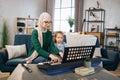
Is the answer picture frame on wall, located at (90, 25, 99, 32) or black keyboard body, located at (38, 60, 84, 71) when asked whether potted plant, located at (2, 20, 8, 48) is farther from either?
black keyboard body, located at (38, 60, 84, 71)

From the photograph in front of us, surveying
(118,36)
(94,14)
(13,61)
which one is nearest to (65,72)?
(13,61)

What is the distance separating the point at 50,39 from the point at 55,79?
1.23 m

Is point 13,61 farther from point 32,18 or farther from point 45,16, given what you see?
point 32,18

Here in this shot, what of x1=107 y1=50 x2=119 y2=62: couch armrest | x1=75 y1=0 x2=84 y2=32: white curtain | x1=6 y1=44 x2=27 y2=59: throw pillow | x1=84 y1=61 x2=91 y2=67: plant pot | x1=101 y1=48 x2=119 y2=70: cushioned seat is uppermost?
x1=75 y1=0 x2=84 y2=32: white curtain

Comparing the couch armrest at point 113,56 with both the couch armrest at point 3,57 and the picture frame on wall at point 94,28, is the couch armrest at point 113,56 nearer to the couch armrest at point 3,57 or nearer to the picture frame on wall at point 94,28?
the couch armrest at point 3,57

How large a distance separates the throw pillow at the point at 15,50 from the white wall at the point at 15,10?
2840 millimetres

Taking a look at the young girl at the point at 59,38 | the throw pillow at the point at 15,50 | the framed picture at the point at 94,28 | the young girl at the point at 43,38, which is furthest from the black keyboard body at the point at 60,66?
the framed picture at the point at 94,28

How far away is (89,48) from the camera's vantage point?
1494mm

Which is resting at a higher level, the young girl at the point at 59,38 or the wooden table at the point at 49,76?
the young girl at the point at 59,38

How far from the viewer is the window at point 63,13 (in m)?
7.13

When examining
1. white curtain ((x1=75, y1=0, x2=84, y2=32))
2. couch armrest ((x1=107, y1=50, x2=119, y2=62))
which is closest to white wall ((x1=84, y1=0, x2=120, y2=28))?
white curtain ((x1=75, y1=0, x2=84, y2=32))

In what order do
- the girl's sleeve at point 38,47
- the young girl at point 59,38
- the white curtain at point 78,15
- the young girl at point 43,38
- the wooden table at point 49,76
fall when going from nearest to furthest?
the wooden table at point 49,76 → the girl's sleeve at point 38,47 → the young girl at point 43,38 → the young girl at point 59,38 → the white curtain at point 78,15

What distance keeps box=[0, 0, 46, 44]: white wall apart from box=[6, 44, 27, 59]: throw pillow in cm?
284

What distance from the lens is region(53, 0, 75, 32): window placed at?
23.4 ft
